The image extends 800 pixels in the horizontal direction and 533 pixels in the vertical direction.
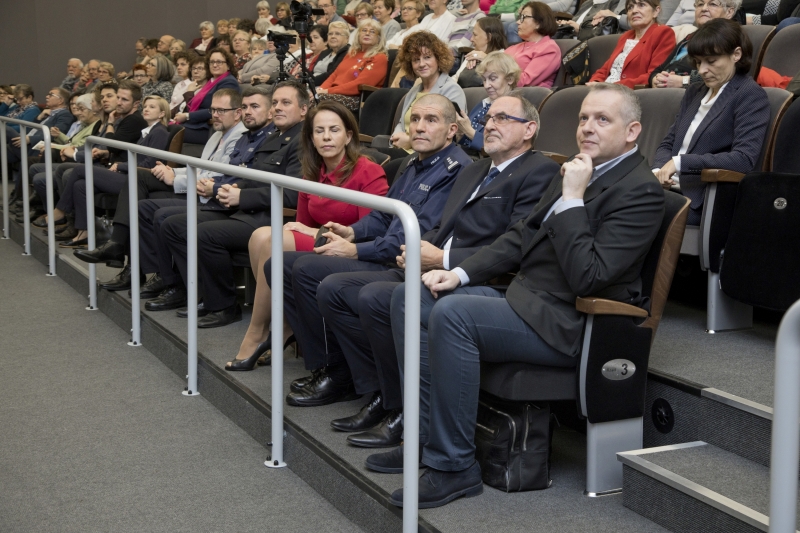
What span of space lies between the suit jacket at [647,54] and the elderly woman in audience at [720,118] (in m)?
1.19

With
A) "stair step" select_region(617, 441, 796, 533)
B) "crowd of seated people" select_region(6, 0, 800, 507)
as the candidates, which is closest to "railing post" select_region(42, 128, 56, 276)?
"crowd of seated people" select_region(6, 0, 800, 507)

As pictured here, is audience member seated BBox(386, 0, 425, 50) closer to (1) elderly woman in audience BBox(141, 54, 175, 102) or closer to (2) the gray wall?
(1) elderly woman in audience BBox(141, 54, 175, 102)

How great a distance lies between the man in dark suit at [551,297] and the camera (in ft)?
6.08

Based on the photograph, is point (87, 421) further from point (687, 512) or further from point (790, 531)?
point (790, 531)

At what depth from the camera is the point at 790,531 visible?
3.35 ft

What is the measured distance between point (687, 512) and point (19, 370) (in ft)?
8.37

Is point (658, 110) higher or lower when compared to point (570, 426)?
higher

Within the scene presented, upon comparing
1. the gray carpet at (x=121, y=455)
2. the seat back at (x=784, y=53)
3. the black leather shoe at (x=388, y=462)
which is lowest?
the gray carpet at (x=121, y=455)

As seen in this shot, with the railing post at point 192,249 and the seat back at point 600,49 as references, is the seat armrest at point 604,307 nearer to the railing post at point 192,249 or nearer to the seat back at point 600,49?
the railing post at point 192,249

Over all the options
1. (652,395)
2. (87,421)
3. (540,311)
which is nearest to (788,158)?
(652,395)

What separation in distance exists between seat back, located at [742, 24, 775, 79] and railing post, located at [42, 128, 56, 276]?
3.40 m

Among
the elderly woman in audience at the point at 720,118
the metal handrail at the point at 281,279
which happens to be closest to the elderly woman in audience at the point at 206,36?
the metal handrail at the point at 281,279

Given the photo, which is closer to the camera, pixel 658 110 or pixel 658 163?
pixel 658 163

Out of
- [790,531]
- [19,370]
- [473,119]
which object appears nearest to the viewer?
[790,531]
